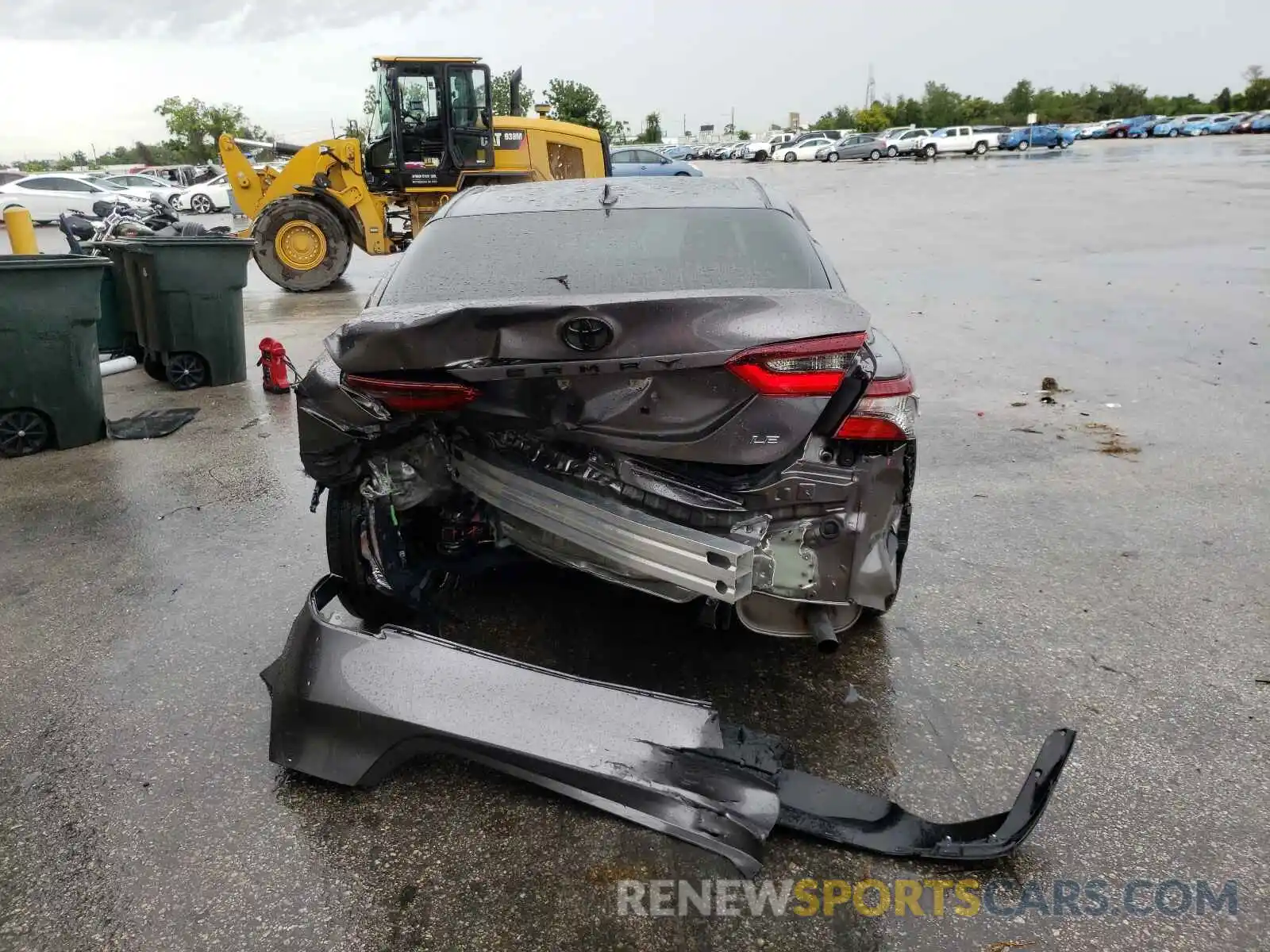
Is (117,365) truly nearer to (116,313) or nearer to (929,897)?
(116,313)

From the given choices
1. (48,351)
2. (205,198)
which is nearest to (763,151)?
(205,198)

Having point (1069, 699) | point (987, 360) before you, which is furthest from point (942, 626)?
point (987, 360)

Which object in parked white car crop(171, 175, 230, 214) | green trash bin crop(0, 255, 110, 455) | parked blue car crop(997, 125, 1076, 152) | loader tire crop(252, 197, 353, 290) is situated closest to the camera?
green trash bin crop(0, 255, 110, 455)

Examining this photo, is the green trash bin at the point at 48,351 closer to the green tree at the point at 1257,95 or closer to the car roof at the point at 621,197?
the car roof at the point at 621,197

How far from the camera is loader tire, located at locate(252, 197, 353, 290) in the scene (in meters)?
12.7

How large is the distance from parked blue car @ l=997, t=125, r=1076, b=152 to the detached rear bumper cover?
5665cm

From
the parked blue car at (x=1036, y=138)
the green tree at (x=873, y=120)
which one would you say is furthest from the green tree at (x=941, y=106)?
the parked blue car at (x=1036, y=138)

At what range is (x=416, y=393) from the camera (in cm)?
287

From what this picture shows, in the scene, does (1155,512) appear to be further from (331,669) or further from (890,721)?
(331,669)

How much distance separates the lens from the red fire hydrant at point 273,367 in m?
7.69

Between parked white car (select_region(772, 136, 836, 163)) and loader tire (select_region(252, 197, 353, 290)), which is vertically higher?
parked white car (select_region(772, 136, 836, 163))

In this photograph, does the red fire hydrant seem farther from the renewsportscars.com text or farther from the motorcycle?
the renewsportscars.com text

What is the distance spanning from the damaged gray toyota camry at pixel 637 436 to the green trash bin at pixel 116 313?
5691 mm

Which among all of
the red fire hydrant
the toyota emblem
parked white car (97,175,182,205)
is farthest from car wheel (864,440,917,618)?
parked white car (97,175,182,205)
